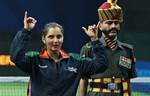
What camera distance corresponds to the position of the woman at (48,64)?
12.5ft

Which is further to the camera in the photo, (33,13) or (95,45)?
(33,13)

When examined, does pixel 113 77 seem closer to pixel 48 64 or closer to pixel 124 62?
pixel 124 62

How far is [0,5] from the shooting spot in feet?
27.1

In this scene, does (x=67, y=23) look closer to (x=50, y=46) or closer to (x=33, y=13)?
(x=33, y=13)

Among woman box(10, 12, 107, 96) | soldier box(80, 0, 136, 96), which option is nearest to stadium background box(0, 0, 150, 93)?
soldier box(80, 0, 136, 96)

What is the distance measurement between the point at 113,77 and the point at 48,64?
1.97ft

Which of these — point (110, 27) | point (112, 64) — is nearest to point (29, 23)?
point (110, 27)

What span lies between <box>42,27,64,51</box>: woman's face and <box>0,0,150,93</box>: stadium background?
14.2ft

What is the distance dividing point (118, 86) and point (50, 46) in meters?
0.68

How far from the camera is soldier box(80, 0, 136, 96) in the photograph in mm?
4242

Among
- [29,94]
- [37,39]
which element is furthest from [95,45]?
[37,39]

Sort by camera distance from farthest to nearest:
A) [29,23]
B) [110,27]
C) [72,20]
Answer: [72,20]
[110,27]
[29,23]

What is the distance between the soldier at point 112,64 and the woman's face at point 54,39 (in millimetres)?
348

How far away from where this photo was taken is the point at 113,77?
4262 millimetres
